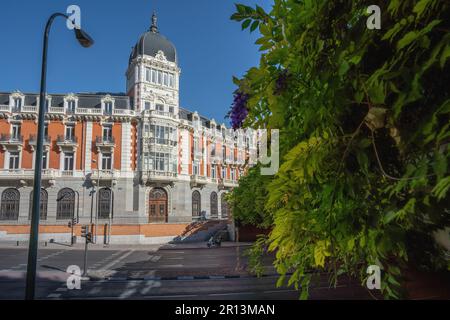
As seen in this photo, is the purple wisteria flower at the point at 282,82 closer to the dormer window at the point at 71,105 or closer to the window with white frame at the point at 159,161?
the window with white frame at the point at 159,161

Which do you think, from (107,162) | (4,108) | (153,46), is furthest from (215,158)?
(4,108)

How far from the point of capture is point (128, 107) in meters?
36.2

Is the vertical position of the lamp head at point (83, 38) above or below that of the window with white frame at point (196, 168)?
below

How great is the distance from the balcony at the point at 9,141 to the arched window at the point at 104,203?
34.0 feet

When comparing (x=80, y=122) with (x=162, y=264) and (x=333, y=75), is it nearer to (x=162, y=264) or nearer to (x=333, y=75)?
(x=162, y=264)

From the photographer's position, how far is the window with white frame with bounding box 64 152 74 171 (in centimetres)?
3394

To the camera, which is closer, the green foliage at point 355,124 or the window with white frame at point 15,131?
the green foliage at point 355,124

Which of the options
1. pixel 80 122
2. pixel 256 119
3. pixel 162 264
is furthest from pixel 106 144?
pixel 256 119

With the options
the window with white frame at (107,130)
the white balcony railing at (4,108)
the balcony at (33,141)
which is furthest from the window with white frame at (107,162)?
the white balcony railing at (4,108)

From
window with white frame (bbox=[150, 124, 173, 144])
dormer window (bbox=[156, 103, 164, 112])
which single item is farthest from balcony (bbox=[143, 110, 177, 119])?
window with white frame (bbox=[150, 124, 173, 144])

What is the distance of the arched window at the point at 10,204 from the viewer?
31.9m

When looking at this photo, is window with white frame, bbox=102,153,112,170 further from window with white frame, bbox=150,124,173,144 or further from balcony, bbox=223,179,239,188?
balcony, bbox=223,179,239,188

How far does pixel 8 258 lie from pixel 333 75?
28676 mm

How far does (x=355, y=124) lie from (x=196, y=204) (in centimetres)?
3871
